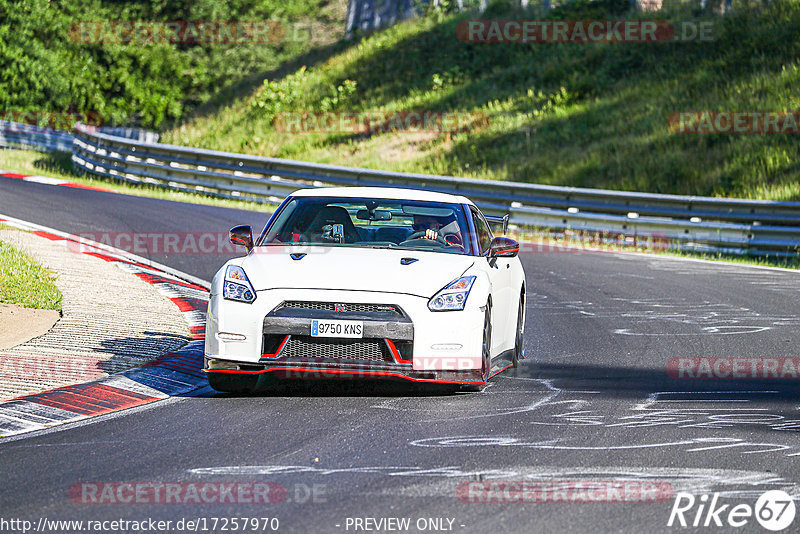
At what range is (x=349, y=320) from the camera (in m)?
7.34

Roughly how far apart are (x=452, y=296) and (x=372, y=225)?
4.64 ft

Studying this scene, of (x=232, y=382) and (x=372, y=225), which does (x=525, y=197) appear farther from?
(x=232, y=382)

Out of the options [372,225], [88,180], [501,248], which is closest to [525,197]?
[88,180]

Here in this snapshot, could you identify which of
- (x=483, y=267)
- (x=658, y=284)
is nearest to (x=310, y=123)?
(x=658, y=284)

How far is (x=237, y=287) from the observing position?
301 inches

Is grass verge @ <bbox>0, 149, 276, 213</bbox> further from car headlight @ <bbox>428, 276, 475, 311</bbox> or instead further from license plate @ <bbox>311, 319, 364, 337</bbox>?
license plate @ <bbox>311, 319, 364, 337</bbox>

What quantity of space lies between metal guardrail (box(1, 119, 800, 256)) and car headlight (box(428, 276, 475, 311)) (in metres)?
12.4

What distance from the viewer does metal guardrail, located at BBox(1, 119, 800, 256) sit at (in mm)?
19219

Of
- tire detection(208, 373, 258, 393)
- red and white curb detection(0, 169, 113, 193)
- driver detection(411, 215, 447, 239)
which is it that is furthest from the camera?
red and white curb detection(0, 169, 113, 193)

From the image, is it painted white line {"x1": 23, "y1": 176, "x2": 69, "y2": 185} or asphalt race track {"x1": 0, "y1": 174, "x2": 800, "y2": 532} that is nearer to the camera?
asphalt race track {"x1": 0, "y1": 174, "x2": 800, "y2": 532}

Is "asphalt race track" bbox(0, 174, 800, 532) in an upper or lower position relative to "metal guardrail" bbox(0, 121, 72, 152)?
lower

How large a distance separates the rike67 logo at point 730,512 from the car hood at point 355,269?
277 centimetres

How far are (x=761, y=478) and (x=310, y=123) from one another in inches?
1349

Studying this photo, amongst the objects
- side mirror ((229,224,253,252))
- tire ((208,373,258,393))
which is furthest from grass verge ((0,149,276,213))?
tire ((208,373,258,393))
